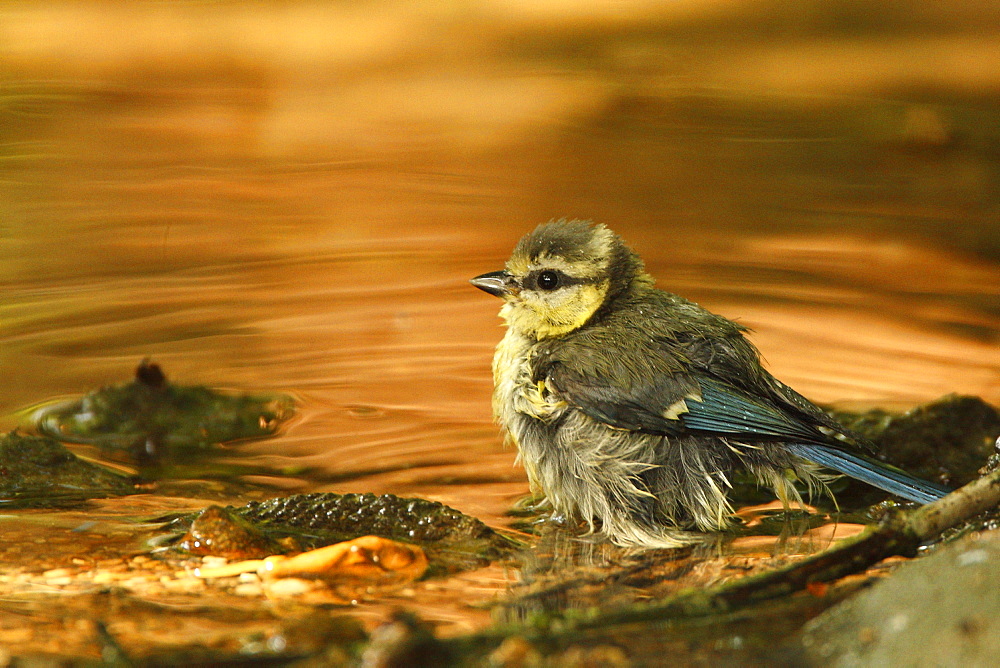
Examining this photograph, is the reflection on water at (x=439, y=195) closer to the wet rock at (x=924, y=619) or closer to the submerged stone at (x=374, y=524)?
the submerged stone at (x=374, y=524)

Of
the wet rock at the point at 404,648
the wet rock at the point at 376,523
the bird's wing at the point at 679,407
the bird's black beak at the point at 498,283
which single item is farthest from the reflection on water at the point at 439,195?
the wet rock at the point at 404,648

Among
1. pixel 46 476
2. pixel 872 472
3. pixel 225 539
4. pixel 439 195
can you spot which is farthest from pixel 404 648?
pixel 439 195

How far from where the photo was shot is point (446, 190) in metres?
7.03

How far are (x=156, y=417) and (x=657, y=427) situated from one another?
7.18 ft

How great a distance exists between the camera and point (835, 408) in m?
4.38

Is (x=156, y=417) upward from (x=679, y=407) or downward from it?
downward

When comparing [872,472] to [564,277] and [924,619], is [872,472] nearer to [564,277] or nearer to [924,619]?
[564,277]

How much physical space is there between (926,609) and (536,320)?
1.99m

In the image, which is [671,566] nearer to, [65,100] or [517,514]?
[517,514]

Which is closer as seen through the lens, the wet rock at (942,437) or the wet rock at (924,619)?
the wet rock at (924,619)

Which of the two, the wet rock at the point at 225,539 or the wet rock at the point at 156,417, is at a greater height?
the wet rock at the point at 156,417

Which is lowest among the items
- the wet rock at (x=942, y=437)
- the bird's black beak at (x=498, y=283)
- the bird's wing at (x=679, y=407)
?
the wet rock at (x=942, y=437)

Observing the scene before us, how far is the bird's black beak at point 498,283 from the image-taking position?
3.86m

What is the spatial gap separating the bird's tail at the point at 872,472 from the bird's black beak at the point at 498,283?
113 cm
